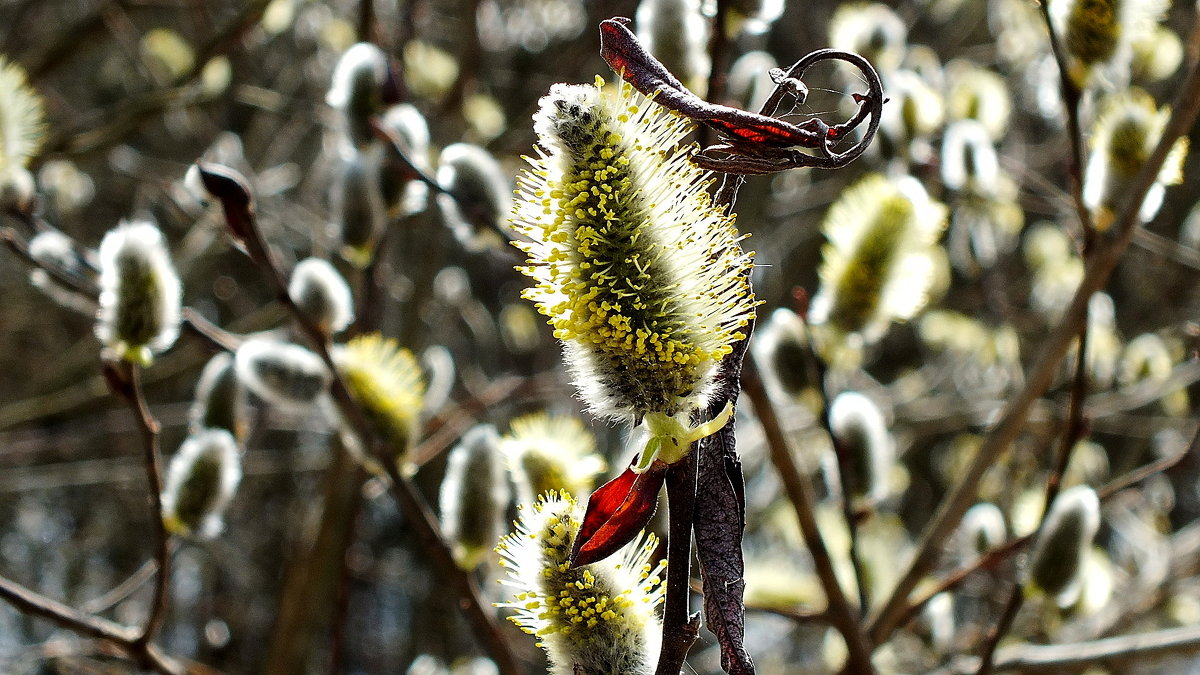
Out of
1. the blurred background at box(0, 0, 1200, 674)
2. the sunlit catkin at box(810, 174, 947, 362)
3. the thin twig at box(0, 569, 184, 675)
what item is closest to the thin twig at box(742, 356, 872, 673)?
the blurred background at box(0, 0, 1200, 674)

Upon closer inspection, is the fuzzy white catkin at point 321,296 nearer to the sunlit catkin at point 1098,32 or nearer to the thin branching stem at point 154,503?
the thin branching stem at point 154,503

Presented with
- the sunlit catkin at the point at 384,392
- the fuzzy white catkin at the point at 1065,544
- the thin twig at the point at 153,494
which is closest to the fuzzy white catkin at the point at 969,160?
the fuzzy white catkin at the point at 1065,544

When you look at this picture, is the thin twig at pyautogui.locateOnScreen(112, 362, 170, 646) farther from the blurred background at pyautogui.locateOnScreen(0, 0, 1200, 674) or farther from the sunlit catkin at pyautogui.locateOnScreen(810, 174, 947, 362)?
the sunlit catkin at pyautogui.locateOnScreen(810, 174, 947, 362)

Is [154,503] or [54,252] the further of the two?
[54,252]

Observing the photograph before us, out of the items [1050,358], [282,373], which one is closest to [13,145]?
A: [282,373]

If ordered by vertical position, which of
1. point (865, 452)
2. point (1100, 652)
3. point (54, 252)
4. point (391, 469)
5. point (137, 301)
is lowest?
point (1100, 652)

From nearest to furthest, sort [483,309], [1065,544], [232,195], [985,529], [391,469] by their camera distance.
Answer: [232,195]
[391,469]
[1065,544]
[985,529]
[483,309]

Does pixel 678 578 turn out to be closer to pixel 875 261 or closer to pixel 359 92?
pixel 875 261

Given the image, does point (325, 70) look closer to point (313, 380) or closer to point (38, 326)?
point (38, 326)
